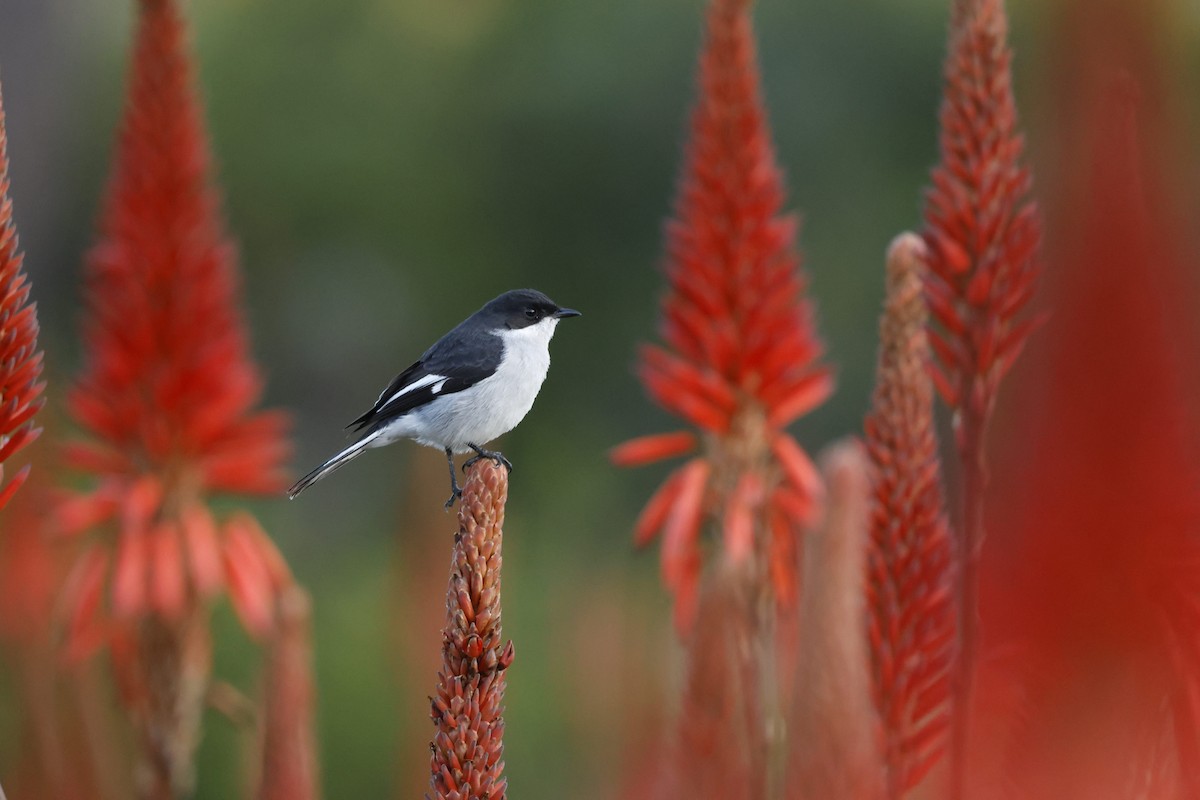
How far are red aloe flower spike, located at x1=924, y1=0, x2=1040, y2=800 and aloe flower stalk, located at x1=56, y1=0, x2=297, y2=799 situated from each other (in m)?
1.55

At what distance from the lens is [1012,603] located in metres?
0.71

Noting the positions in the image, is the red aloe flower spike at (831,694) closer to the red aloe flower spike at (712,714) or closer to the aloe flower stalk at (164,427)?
the red aloe flower spike at (712,714)

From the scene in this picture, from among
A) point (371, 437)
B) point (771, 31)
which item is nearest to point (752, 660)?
point (371, 437)

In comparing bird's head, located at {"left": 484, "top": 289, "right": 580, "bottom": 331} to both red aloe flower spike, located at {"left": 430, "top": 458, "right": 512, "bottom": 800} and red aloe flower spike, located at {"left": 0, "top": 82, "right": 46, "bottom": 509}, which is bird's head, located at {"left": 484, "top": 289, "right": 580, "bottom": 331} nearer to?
red aloe flower spike, located at {"left": 430, "top": 458, "right": 512, "bottom": 800}

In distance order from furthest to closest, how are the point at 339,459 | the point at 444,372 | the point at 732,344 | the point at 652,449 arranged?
the point at 444,372, the point at 339,459, the point at 652,449, the point at 732,344

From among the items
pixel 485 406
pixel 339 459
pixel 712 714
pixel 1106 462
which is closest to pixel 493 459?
pixel 712 714

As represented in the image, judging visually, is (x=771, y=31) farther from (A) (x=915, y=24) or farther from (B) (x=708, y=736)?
(B) (x=708, y=736)

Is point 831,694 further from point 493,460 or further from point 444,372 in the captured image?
point 444,372

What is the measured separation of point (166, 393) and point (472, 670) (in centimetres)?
211

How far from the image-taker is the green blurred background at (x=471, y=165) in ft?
64.2

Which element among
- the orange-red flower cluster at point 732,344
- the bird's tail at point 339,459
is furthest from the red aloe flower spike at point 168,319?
the orange-red flower cluster at point 732,344

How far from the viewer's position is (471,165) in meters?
23.1

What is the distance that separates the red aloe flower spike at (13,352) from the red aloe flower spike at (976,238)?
0.88 metres

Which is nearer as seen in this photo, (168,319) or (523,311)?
(168,319)
